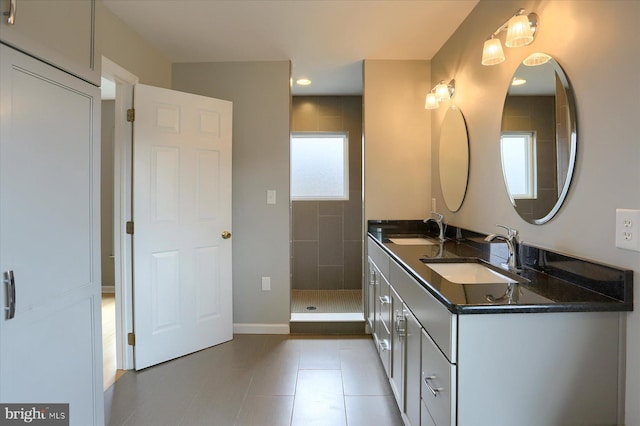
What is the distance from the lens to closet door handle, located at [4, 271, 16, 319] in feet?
3.80

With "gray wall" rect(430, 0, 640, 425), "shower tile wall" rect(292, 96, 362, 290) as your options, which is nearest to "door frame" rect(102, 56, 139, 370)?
"shower tile wall" rect(292, 96, 362, 290)

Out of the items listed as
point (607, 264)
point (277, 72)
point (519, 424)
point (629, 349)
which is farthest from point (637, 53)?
point (277, 72)

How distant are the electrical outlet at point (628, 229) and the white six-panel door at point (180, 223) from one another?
2.58 m

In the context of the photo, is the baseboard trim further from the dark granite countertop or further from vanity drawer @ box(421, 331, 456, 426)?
vanity drawer @ box(421, 331, 456, 426)

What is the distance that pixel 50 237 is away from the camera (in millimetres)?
1333

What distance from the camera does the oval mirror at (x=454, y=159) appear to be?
2479 mm

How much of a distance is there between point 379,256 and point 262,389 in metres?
1.16

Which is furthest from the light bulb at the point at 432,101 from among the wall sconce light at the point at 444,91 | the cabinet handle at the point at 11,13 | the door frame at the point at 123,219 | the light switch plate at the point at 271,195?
the cabinet handle at the point at 11,13

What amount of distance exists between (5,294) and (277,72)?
8.71 ft

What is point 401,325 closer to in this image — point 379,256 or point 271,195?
point 379,256

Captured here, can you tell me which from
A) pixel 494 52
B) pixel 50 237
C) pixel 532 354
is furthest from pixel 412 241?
pixel 50 237

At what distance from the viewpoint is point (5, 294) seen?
3.77 feet

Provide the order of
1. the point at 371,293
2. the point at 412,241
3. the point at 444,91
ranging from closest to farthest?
the point at 444,91
the point at 412,241
the point at 371,293

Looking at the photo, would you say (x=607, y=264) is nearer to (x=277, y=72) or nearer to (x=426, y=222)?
(x=426, y=222)
